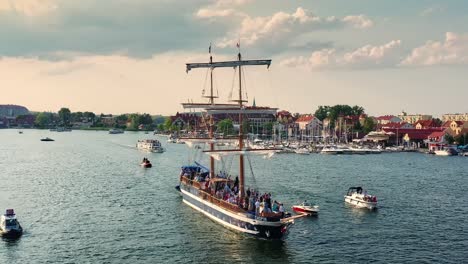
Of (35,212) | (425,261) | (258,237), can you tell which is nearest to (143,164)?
(35,212)

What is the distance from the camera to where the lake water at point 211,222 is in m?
49.0

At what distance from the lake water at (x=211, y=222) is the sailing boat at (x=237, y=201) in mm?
1199

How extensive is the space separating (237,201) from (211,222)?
710cm

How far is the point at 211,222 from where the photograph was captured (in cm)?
6225

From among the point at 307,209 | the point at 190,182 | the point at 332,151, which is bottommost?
the point at 307,209

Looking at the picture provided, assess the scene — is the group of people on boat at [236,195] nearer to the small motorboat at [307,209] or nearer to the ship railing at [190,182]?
the ship railing at [190,182]

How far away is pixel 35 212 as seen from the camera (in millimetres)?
67625

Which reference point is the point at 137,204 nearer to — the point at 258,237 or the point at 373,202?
the point at 258,237

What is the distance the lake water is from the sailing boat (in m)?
1.20

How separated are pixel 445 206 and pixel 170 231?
3979 cm

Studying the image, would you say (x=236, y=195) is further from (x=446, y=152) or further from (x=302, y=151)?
(x=446, y=152)

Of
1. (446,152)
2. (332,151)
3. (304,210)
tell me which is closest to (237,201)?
(304,210)

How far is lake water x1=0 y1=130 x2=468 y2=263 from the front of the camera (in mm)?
48969

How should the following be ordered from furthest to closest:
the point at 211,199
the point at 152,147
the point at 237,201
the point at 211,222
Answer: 1. the point at 152,147
2. the point at 211,199
3. the point at 211,222
4. the point at 237,201
